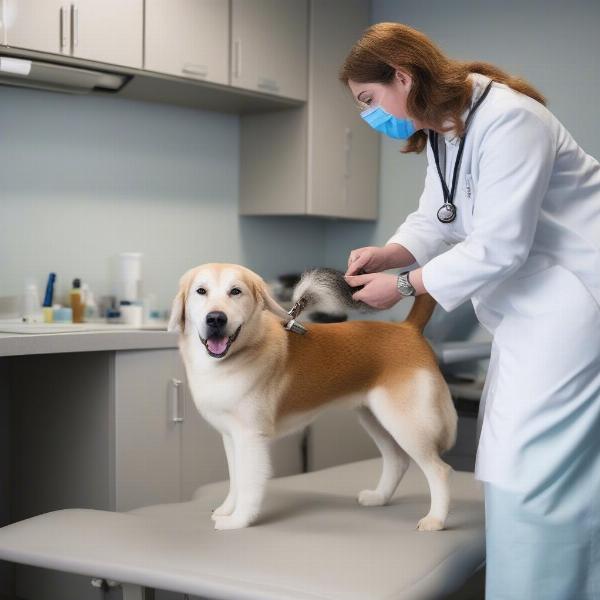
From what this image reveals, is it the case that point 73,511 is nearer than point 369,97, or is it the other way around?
point 369,97

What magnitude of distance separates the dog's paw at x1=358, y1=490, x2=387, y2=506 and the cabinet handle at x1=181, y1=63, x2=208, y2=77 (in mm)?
1711

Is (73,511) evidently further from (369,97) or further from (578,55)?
(578,55)

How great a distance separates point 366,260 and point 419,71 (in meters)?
0.42

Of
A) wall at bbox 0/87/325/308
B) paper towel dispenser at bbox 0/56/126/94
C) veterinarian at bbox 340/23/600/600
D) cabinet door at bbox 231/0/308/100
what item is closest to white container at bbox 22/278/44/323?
wall at bbox 0/87/325/308

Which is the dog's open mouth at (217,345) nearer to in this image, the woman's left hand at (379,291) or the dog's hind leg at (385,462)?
the woman's left hand at (379,291)

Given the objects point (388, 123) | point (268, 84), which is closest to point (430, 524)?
point (388, 123)

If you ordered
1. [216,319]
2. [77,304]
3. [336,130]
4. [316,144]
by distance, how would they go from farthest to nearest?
[336,130] < [316,144] < [77,304] < [216,319]

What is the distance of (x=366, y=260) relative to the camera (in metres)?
1.79

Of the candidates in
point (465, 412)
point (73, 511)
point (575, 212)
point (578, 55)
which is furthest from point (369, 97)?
point (578, 55)

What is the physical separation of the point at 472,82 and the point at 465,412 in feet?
6.47

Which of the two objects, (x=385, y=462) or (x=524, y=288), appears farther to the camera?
(x=385, y=462)

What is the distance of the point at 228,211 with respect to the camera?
3717 millimetres

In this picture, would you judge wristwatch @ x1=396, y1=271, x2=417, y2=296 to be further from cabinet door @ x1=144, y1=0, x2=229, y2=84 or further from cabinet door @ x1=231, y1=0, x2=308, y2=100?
cabinet door @ x1=231, y1=0, x2=308, y2=100

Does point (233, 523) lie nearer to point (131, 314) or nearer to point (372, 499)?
point (372, 499)
